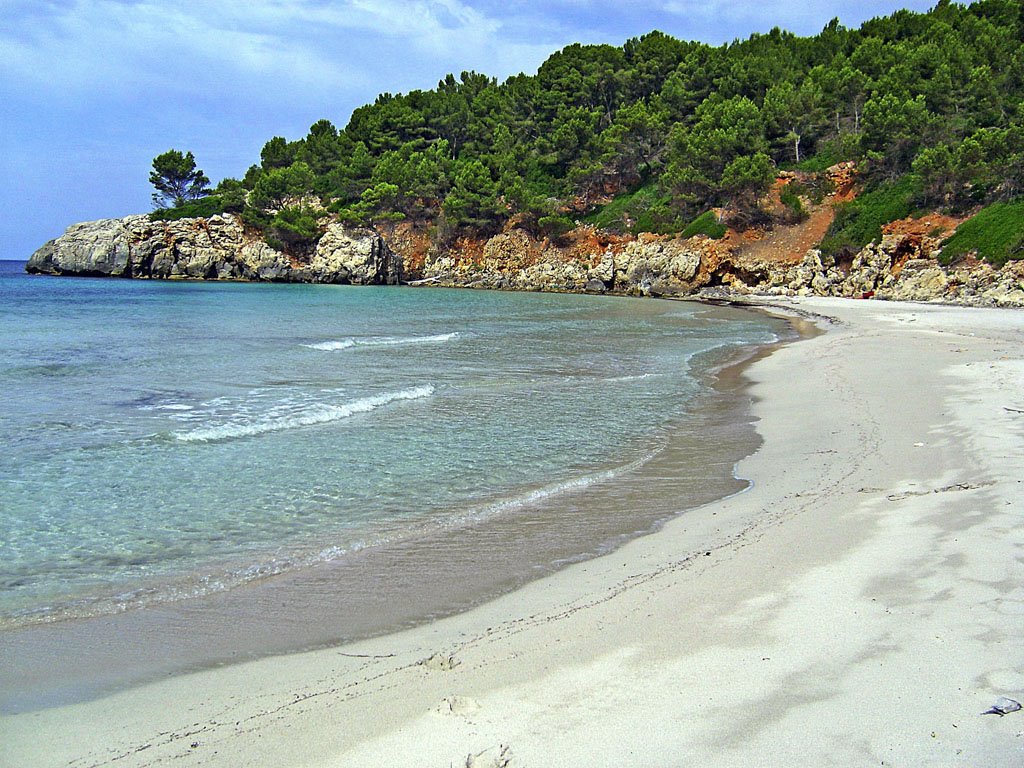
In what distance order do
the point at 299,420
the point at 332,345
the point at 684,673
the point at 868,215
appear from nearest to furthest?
the point at 684,673 → the point at 299,420 → the point at 332,345 → the point at 868,215

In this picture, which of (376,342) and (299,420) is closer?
(299,420)

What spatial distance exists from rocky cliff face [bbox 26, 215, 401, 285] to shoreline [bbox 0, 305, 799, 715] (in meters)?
64.6

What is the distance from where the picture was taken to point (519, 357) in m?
19.9

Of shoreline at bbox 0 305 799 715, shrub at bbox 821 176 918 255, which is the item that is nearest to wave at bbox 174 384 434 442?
shoreline at bbox 0 305 799 715

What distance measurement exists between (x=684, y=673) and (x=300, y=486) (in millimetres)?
5430

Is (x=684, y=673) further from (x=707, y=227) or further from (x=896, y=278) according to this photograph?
(x=707, y=227)

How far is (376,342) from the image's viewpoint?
23.1 metres

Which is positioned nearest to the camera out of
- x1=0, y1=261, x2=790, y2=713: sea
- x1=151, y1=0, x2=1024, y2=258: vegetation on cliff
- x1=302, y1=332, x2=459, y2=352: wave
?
x1=0, y1=261, x2=790, y2=713: sea

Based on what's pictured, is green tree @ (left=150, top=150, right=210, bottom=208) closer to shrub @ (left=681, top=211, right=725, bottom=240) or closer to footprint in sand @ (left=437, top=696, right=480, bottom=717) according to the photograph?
shrub @ (left=681, top=211, right=725, bottom=240)

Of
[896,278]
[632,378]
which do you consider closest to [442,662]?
[632,378]

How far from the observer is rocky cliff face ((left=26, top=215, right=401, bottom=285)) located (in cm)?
6919

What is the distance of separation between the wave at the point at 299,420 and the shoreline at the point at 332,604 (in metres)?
4.97

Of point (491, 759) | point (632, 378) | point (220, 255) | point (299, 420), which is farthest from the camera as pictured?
point (220, 255)

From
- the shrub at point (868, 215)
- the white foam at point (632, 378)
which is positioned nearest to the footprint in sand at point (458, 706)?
the white foam at point (632, 378)
